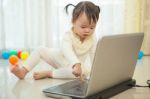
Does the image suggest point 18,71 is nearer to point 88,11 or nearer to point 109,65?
point 88,11

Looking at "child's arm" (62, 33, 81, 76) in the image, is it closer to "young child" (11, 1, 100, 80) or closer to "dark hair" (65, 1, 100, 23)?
"young child" (11, 1, 100, 80)

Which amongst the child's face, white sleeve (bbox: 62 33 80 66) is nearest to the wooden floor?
white sleeve (bbox: 62 33 80 66)

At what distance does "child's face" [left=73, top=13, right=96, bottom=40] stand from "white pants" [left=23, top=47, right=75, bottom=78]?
0.50 ft

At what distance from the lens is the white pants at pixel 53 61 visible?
51.7 inches

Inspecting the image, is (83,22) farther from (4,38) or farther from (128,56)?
(4,38)

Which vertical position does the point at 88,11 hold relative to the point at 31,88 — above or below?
above

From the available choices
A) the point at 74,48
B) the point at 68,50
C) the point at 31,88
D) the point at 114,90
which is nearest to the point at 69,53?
the point at 68,50

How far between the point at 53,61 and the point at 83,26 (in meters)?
0.25

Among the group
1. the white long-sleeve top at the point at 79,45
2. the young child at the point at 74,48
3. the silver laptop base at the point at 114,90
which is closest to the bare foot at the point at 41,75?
the young child at the point at 74,48

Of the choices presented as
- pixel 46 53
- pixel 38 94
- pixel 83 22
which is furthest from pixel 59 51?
pixel 38 94

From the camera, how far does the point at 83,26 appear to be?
1.28 m

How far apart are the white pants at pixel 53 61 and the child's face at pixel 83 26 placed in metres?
0.15

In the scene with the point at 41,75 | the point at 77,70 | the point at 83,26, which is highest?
the point at 83,26

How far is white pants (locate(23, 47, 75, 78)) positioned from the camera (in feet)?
4.31
